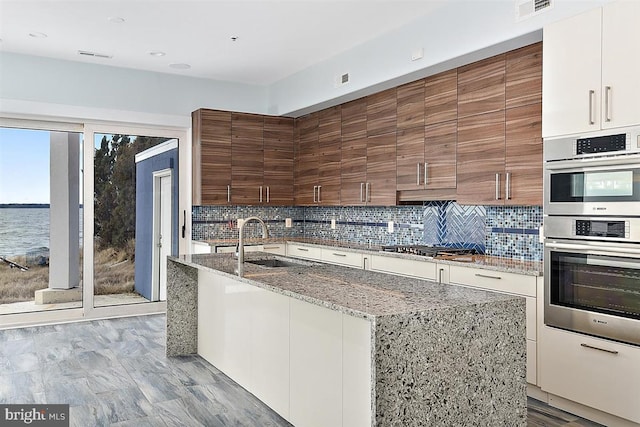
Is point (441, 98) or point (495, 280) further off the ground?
point (441, 98)

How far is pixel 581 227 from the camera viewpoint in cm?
313

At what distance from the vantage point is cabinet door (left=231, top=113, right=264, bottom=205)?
6246mm

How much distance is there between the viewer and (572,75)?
10.3 feet

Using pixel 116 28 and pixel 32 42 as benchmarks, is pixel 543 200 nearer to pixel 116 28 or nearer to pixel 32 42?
pixel 116 28

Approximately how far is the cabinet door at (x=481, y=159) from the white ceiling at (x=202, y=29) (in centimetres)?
100

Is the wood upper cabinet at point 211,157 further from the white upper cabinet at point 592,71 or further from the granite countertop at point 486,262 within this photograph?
the white upper cabinet at point 592,71

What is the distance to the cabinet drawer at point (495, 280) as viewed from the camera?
3.42 meters

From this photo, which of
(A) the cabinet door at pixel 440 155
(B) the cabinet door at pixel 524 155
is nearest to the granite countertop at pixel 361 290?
(B) the cabinet door at pixel 524 155

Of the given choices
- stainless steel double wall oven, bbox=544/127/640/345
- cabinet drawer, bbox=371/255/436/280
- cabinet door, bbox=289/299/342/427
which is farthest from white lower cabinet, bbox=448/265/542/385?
cabinet door, bbox=289/299/342/427

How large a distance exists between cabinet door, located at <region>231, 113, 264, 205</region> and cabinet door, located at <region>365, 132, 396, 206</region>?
160 cm

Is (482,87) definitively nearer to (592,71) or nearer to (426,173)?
(426,173)

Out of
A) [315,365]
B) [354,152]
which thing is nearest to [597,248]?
[315,365]

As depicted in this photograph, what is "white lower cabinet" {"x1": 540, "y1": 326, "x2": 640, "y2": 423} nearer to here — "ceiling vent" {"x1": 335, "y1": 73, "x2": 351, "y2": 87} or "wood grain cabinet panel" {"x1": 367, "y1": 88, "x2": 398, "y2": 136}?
"wood grain cabinet panel" {"x1": 367, "y1": 88, "x2": 398, "y2": 136}

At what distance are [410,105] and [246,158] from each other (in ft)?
7.57
